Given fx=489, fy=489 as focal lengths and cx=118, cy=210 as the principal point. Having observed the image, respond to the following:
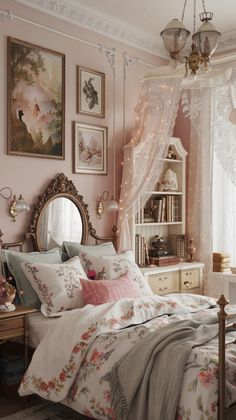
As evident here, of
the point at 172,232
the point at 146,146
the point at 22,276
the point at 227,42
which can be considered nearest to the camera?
the point at 22,276

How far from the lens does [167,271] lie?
5039mm

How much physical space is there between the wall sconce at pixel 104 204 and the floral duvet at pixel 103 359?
4.75 feet

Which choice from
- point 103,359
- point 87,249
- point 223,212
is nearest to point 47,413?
point 103,359

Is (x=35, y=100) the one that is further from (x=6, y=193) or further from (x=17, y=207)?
(x=17, y=207)

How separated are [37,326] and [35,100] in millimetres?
1981

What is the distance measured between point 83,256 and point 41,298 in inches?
25.8

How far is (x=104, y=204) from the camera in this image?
4.97 metres

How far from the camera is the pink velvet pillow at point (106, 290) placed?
3.71 metres

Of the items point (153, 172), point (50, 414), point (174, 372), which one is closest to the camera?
point (174, 372)

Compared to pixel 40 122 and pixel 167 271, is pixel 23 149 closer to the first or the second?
pixel 40 122

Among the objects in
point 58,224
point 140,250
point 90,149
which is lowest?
point 140,250

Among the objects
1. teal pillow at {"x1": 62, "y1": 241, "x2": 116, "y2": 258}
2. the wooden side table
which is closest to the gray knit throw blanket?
the wooden side table

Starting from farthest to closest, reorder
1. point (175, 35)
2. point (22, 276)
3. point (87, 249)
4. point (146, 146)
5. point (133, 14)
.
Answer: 1. point (146, 146)
2. point (133, 14)
3. point (87, 249)
4. point (22, 276)
5. point (175, 35)

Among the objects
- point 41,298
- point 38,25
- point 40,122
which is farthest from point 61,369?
point 38,25
